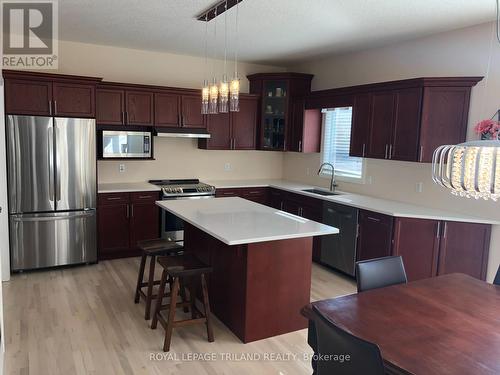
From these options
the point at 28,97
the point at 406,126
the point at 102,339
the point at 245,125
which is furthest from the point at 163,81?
the point at 102,339

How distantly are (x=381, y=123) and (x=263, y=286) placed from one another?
243 centimetres

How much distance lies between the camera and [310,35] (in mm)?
4438

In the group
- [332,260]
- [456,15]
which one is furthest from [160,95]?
[456,15]

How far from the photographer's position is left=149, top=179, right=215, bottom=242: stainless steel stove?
5.17m

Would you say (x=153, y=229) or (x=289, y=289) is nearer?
(x=289, y=289)

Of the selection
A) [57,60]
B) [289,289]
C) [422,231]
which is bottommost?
[289,289]

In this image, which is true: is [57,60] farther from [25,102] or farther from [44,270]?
[44,270]

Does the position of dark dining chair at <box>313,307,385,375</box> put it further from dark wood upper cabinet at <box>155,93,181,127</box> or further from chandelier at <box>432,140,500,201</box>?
dark wood upper cabinet at <box>155,93,181,127</box>

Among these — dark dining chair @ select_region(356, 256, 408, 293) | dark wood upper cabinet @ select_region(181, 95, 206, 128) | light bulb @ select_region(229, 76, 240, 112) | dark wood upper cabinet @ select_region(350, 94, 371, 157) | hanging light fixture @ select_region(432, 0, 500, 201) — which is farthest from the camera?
dark wood upper cabinet @ select_region(181, 95, 206, 128)

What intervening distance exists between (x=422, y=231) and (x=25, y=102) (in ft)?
14.4

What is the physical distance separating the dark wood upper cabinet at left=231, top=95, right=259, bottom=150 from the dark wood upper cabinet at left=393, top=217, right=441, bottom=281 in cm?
279

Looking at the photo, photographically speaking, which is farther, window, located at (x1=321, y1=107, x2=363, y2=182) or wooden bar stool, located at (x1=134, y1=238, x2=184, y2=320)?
window, located at (x1=321, y1=107, x2=363, y2=182)

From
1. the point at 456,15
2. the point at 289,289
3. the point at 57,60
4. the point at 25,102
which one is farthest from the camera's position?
the point at 57,60

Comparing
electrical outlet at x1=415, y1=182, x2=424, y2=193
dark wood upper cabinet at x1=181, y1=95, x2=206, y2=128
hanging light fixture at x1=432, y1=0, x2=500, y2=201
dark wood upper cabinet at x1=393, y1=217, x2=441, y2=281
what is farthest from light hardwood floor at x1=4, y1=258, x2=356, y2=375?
dark wood upper cabinet at x1=181, y1=95, x2=206, y2=128
